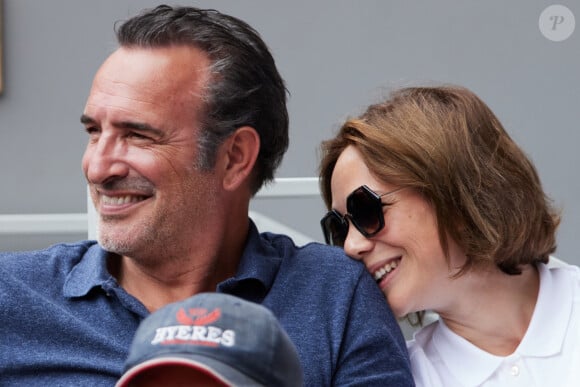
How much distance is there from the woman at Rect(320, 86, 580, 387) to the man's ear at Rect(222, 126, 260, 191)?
163mm

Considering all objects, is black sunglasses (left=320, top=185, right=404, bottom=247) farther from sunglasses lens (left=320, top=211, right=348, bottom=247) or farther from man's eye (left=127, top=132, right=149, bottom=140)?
man's eye (left=127, top=132, right=149, bottom=140)

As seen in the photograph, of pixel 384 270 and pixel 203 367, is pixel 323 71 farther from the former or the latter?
pixel 203 367

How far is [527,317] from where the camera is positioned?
2238 millimetres

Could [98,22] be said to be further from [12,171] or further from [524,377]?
[524,377]

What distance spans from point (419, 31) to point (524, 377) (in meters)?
2.26

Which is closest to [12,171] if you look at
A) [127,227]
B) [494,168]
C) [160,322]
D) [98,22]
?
[98,22]

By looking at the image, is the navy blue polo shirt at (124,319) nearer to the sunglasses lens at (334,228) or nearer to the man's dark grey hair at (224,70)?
the sunglasses lens at (334,228)

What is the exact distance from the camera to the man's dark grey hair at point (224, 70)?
2.23 metres

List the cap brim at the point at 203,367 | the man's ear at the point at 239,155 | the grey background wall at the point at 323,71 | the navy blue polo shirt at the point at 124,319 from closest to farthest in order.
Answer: the cap brim at the point at 203,367 → the navy blue polo shirt at the point at 124,319 → the man's ear at the point at 239,155 → the grey background wall at the point at 323,71

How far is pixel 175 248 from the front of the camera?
2.20m

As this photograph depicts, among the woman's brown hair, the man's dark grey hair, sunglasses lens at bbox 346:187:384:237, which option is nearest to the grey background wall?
the man's dark grey hair

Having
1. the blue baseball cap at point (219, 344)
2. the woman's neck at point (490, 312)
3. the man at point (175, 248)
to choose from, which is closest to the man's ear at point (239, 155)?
the man at point (175, 248)

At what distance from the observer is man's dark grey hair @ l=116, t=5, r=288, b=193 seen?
2.23 metres

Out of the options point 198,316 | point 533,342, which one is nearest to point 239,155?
point 533,342
